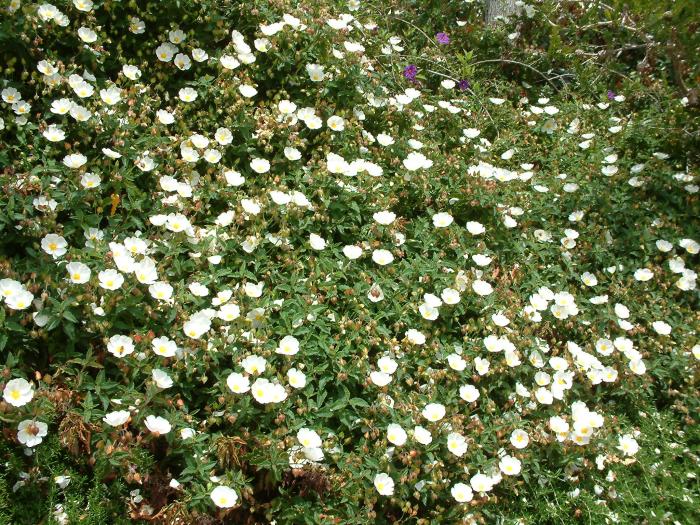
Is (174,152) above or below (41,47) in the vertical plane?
below

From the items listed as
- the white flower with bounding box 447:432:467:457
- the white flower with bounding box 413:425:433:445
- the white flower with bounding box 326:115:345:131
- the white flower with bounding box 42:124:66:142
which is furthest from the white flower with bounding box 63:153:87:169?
the white flower with bounding box 447:432:467:457

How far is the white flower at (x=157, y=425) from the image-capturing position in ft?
7.97

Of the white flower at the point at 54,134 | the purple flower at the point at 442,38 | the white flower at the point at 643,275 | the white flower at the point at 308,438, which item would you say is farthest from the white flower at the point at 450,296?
the purple flower at the point at 442,38

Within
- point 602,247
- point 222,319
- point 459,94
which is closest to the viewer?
point 222,319

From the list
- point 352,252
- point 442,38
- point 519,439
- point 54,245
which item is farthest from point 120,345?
point 442,38

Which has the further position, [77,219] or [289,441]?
[77,219]

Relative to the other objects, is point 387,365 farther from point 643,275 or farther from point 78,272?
point 643,275

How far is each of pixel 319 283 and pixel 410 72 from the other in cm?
229

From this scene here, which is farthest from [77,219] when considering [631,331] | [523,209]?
[631,331]

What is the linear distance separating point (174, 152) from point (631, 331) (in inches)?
98.5

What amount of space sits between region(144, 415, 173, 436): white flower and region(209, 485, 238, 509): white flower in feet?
0.91

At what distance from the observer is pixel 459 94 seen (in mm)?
4992

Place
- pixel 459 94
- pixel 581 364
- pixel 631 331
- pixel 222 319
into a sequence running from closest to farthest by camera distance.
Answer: pixel 222 319, pixel 581 364, pixel 631 331, pixel 459 94

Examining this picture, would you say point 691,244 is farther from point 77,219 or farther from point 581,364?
point 77,219
